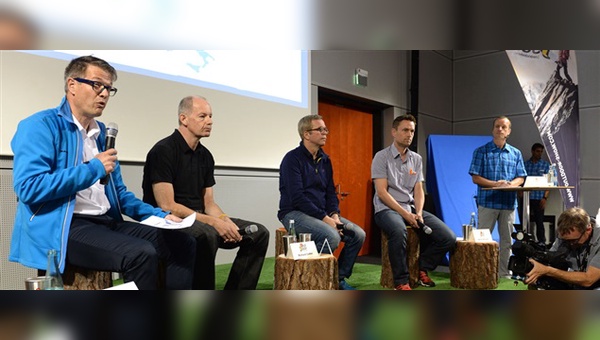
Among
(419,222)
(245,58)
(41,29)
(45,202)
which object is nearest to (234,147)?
(245,58)

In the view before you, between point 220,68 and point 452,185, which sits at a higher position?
point 220,68

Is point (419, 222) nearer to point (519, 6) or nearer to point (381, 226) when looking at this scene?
point (381, 226)

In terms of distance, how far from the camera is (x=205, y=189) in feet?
6.64

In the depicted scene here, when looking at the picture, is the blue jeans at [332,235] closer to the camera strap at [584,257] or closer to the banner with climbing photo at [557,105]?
the camera strap at [584,257]

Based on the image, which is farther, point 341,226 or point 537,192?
point 537,192

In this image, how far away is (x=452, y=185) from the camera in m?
3.52

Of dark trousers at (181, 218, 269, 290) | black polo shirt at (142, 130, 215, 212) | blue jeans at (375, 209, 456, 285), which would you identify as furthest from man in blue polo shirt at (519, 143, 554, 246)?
black polo shirt at (142, 130, 215, 212)

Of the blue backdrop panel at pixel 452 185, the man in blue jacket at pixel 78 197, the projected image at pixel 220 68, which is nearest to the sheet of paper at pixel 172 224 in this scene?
the man in blue jacket at pixel 78 197

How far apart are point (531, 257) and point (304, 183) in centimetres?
130

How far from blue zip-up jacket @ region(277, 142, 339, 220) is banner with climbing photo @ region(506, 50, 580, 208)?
1444 mm

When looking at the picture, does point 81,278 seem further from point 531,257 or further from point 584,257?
point 584,257

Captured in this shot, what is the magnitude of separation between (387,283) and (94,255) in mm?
1981

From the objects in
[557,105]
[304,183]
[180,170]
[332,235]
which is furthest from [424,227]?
[180,170]

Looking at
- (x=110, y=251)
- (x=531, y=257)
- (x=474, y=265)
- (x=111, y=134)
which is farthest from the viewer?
(x=474, y=265)
